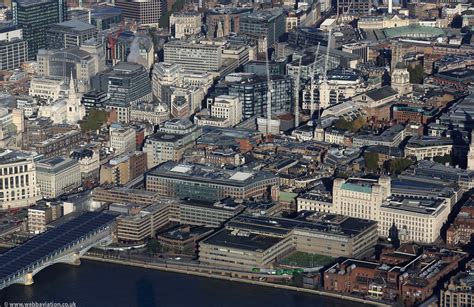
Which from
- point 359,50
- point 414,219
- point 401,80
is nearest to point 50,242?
point 414,219

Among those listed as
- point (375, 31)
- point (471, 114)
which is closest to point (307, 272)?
point (471, 114)

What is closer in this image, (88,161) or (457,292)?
(457,292)

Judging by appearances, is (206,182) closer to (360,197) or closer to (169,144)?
(169,144)

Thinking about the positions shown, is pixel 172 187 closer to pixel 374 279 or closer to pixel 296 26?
pixel 374 279

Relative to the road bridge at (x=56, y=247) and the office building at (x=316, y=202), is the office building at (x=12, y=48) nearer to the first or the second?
the road bridge at (x=56, y=247)

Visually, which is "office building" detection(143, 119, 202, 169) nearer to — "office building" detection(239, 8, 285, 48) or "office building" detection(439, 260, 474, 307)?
"office building" detection(439, 260, 474, 307)

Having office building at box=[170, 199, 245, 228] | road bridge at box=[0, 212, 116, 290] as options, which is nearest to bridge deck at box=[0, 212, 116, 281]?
road bridge at box=[0, 212, 116, 290]
